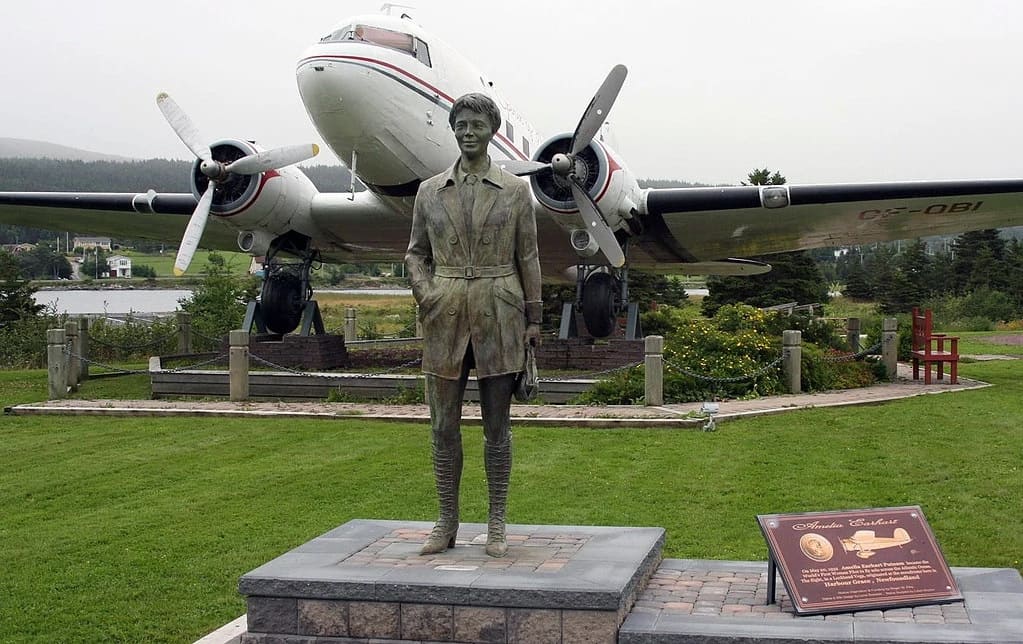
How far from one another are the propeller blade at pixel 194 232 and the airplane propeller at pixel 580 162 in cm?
533

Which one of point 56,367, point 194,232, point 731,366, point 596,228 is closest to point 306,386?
point 194,232

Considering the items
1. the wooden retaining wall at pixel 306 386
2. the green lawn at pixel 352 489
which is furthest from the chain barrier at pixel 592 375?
the green lawn at pixel 352 489

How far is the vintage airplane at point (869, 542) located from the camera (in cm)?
530

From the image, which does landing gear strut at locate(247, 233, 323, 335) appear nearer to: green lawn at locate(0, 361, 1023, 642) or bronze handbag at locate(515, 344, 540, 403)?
green lawn at locate(0, 361, 1023, 642)

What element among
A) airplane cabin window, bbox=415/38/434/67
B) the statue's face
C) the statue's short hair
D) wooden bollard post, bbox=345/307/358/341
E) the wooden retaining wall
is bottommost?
the wooden retaining wall

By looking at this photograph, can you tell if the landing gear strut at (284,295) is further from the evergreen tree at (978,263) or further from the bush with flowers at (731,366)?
the evergreen tree at (978,263)

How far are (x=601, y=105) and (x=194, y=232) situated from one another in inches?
276

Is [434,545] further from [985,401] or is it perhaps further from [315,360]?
[315,360]

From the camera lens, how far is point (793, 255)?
4369 cm

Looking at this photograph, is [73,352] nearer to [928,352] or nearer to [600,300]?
[600,300]

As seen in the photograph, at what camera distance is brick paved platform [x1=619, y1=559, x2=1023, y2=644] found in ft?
15.1

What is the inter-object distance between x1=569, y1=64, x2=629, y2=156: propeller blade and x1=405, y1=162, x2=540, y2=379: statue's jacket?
9653 mm

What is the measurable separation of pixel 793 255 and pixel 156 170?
172214mm

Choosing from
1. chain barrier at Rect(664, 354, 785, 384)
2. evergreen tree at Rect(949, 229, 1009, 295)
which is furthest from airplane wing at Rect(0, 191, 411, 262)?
A: evergreen tree at Rect(949, 229, 1009, 295)
